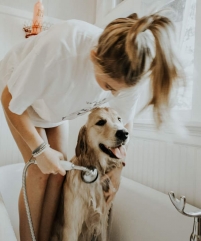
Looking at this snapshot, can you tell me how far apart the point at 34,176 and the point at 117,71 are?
1.82ft

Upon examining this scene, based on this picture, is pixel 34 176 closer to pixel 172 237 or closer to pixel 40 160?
pixel 40 160

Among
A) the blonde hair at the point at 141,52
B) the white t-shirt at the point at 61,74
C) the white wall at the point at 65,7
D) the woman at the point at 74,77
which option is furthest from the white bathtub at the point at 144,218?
the white wall at the point at 65,7

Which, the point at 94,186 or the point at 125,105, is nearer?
the point at 94,186

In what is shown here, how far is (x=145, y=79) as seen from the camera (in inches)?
28.7

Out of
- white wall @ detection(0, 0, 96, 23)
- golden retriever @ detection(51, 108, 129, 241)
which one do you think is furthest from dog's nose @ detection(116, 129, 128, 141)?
white wall @ detection(0, 0, 96, 23)

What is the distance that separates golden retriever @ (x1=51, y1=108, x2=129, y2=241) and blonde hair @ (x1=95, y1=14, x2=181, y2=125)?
0.24m

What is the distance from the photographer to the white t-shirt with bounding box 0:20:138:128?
0.74 m

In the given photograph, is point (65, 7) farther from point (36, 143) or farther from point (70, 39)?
point (36, 143)

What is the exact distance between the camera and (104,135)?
895 mm

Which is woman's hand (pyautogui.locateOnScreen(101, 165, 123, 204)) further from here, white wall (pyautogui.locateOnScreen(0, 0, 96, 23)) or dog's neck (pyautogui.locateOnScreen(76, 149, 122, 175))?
white wall (pyautogui.locateOnScreen(0, 0, 96, 23))

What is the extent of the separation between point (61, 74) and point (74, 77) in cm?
5

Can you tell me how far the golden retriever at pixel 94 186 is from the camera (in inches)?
35.0

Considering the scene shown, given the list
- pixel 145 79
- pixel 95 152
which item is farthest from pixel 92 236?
pixel 145 79

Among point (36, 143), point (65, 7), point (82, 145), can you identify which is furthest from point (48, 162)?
point (65, 7)
